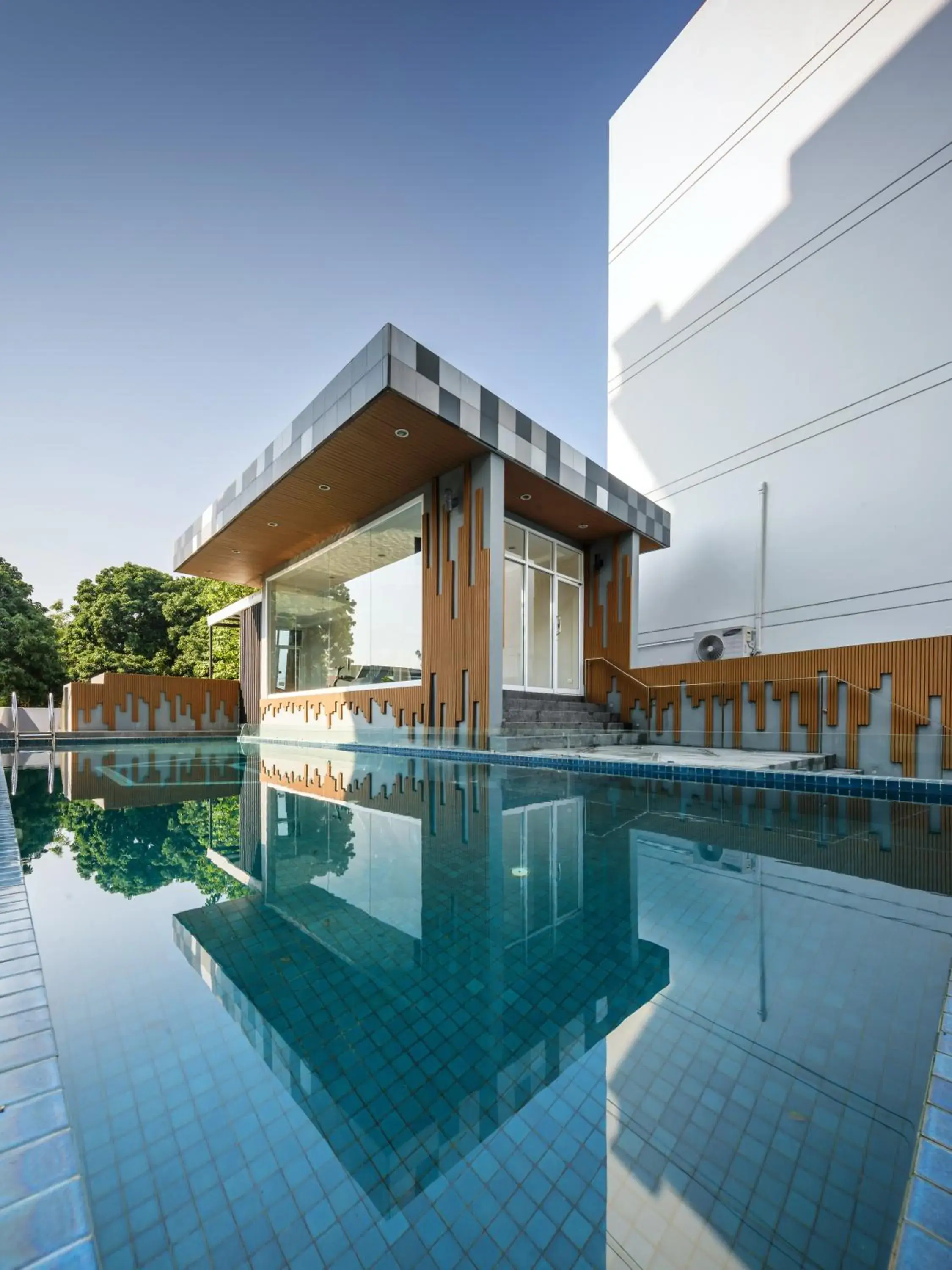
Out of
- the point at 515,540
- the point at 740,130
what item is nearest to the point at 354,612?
the point at 515,540

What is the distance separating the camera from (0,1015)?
47.3 inches

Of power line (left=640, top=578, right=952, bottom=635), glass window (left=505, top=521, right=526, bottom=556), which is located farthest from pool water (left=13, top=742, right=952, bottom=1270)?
glass window (left=505, top=521, right=526, bottom=556)

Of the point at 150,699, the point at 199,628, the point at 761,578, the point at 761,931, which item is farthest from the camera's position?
the point at 199,628

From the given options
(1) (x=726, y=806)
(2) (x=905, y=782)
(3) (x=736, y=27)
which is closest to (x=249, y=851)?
(1) (x=726, y=806)

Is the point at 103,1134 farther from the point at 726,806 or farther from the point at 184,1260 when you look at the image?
the point at 726,806

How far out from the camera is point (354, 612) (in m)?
11.0

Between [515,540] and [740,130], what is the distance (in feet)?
32.1

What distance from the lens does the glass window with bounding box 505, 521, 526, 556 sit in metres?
9.44

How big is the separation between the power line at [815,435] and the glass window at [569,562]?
2922 millimetres

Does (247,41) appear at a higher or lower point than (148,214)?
higher

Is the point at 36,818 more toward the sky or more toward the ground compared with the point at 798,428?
more toward the ground

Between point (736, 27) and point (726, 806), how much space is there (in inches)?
615

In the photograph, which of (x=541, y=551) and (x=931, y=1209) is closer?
(x=931, y=1209)

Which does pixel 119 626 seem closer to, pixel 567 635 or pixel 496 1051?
pixel 567 635
